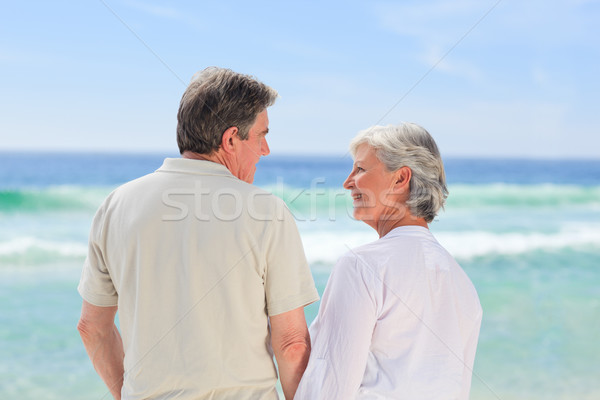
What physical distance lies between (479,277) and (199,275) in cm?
667

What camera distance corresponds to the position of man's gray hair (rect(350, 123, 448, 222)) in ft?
4.91

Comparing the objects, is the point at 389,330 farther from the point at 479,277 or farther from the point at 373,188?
the point at 479,277

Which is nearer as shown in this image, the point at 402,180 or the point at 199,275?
the point at 199,275

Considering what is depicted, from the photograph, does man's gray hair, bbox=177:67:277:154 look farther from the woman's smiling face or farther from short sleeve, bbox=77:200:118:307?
the woman's smiling face

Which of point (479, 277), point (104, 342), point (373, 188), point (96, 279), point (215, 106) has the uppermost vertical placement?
point (215, 106)

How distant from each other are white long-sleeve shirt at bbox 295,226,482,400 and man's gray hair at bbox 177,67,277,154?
470 millimetres

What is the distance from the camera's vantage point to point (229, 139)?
52.8 inches

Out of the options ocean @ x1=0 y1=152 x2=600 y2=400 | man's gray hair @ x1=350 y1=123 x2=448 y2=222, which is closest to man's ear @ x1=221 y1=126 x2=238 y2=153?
man's gray hair @ x1=350 y1=123 x2=448 y2=222

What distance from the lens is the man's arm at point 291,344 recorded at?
4.33 ft

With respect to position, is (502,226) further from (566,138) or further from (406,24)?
(566,138)

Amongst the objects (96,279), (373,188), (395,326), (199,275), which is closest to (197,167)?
(199,275)

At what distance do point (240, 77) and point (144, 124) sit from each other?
1338 inches

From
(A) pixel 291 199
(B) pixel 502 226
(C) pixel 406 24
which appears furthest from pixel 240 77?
(C) pixel 406 24

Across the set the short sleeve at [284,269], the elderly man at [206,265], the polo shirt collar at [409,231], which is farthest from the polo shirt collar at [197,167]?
the polo shirt collar at [409,231]
